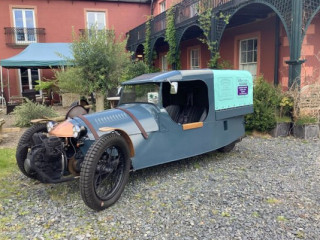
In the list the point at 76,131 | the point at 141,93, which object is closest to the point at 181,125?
the point at 141,93

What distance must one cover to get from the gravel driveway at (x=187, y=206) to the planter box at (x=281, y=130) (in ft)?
5.60

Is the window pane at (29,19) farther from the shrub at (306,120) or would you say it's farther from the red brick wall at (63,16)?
the shrub at (306,120)

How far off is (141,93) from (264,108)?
129 inches

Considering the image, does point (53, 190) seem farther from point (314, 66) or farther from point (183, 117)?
point (314, 66)

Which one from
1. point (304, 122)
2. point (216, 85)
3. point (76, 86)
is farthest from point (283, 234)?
point (76, 86)

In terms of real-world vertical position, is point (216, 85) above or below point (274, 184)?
above

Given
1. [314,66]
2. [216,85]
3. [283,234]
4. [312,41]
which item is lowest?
[283,234]

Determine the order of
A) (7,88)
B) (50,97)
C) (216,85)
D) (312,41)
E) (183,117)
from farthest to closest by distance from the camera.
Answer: (7,88), (50,97), (312,41), (183,117), (216,85)

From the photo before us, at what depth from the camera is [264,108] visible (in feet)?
20.4

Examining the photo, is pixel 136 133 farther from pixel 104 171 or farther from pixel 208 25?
pixel 208 25

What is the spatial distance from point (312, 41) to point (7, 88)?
624 inches

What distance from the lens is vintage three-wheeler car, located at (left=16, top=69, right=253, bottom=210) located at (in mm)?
3084

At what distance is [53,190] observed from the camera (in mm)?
3594

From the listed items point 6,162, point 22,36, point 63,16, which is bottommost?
point 6,162
